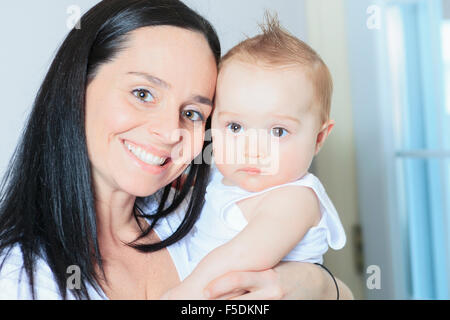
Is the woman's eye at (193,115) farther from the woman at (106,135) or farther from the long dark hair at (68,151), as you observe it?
the long dark hair at (68,151)

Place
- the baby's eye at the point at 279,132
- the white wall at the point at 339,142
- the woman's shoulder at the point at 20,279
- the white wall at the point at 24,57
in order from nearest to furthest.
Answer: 1. the woman's shoulder at the point at 20,279
2. the baby's eye at the point at 279,132
3. the white wall at the point at 24,57
4. the white wall at the point at 339,142

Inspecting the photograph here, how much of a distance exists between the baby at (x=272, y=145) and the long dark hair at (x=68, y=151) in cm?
13

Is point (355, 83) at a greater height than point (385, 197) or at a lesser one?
greater

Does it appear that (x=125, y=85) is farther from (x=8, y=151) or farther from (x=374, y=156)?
(x=374, y=156)

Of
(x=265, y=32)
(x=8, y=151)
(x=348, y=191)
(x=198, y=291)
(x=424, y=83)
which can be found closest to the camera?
(x=198, y=291)

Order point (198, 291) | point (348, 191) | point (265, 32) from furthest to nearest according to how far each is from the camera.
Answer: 1. point (348, 191)
2. point (265, 32)
3. point (198, 291)

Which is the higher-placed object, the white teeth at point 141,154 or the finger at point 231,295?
the white teeth at point 141,154

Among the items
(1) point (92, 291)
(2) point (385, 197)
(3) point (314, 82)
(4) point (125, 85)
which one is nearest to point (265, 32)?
(3) point (314, 82)

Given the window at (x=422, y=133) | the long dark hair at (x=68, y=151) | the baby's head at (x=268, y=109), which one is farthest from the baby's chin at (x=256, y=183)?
the window at (x=422, y=133)

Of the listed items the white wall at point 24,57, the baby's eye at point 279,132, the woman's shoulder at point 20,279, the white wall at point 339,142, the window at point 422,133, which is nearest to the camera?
the woman's shoulder at point 20,279

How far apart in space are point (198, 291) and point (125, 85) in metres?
0.30

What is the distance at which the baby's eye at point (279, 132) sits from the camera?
0.71 metres

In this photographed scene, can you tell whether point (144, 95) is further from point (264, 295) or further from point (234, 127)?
point (264, 295)

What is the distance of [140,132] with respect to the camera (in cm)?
67
